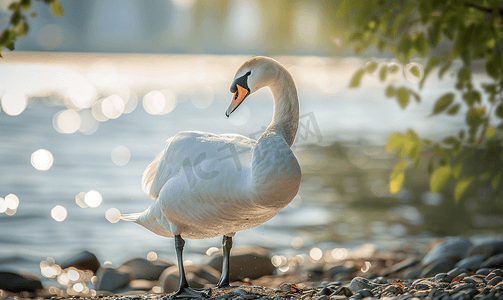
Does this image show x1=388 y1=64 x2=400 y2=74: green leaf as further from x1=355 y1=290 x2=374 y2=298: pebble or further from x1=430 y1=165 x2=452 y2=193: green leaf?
x1=355 y1=290 x2=374 y2=298: pebble

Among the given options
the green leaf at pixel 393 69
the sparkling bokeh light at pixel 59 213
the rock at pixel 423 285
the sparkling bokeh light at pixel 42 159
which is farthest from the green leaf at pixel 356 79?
the sparkling bokeh light at pixel 42 159

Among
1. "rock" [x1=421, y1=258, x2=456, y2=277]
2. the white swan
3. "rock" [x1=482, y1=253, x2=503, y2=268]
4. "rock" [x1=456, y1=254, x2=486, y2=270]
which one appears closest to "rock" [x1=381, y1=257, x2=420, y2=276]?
"rock" [x1=421, y1=258, x2=456, y2=277]

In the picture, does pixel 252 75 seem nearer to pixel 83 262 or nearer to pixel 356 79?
pixel 356 79

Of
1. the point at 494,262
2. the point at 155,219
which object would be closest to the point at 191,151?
the point at 155,219

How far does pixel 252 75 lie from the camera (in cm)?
414

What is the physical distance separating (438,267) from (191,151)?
138 inches

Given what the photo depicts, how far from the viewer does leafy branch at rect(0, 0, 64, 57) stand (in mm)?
2668

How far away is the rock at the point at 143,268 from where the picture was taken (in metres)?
6.39

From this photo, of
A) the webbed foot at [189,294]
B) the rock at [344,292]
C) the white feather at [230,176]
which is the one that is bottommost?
the webbed foot at [189,294]

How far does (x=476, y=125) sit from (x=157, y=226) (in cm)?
289

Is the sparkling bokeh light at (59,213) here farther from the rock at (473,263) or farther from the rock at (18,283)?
the rock at (473,263)

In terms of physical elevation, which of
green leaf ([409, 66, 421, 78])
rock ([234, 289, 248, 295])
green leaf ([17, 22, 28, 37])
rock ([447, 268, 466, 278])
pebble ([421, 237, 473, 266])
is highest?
green leaf ([17, 22, 28, 37])

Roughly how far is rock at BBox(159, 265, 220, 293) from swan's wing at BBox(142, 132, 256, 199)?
1.41m

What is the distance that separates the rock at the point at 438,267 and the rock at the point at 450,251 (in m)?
0.11
